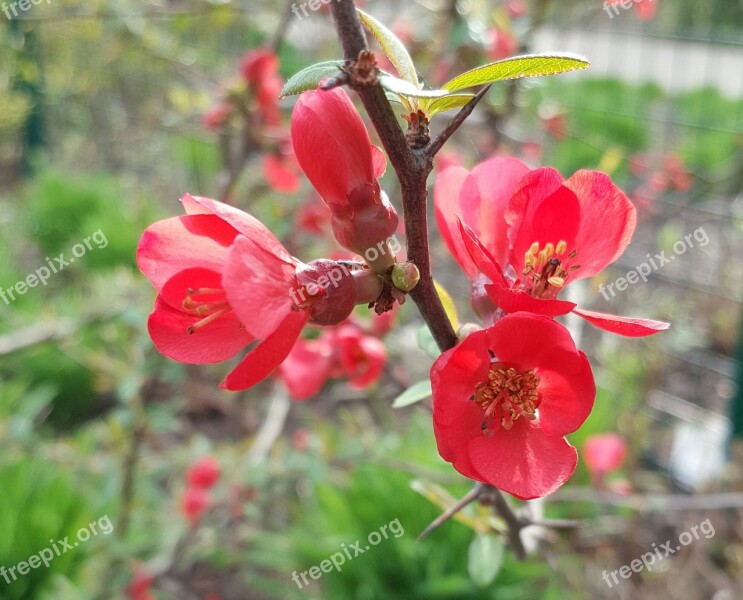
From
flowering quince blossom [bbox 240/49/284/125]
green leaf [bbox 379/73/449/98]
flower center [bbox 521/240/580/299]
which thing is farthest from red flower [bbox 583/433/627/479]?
green leaf [bbox 379/73/449/98]

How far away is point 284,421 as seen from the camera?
7.49 ft

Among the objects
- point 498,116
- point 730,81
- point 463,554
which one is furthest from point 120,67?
point 730,81

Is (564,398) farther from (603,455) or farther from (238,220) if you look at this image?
(603,455)

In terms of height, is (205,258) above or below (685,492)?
above

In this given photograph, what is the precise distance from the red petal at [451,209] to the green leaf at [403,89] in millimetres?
157

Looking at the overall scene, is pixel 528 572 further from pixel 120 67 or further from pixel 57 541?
pixel 120 67

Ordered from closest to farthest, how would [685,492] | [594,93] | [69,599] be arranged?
[69,599] → [685,492] → [594,93]

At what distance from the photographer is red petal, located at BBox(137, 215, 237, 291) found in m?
0.44

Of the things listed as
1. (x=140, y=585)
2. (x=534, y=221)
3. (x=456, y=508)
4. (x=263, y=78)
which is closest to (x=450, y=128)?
(x=534, y=221)

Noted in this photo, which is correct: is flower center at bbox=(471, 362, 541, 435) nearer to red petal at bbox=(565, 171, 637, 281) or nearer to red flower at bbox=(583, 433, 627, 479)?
red petal at bbox=(565, 171, 637, 281)

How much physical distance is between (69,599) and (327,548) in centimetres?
55

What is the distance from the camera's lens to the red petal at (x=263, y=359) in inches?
15.4

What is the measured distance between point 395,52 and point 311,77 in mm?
60

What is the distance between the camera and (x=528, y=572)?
1.47 metres
